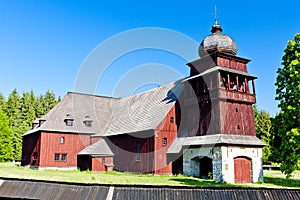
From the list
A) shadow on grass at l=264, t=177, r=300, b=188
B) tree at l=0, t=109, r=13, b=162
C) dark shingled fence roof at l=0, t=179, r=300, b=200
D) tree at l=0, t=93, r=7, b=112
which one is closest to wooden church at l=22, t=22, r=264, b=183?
shadow on grass at l=264, t=177, r=300, b=188

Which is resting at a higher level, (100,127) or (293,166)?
(100,127)

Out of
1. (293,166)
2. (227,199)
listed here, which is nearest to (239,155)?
(293,166)

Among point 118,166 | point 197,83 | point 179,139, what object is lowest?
point 118,166

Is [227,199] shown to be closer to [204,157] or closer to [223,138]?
[223,138]

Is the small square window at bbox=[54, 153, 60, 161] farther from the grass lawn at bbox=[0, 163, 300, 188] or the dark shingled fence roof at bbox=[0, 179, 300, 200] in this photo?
the dark shingled fence roof at bbox=[0, 179, 300, 200]

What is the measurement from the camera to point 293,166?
19.6 meters

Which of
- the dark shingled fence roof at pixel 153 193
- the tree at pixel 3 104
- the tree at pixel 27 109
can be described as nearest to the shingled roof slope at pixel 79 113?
the tree at pixel 27 109

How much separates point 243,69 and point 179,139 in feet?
29.2

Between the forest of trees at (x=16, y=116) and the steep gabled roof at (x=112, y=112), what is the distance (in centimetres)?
1460

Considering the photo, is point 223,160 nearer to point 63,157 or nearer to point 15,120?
point 63,157

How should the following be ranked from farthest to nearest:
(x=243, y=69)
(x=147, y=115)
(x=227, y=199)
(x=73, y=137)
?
1. (x=73, y=137)
2. (x=147, y=115)
3. (x=243, y=69)
4. (x=227, y=199)

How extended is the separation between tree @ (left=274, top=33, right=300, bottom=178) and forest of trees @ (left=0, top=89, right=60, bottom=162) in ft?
143

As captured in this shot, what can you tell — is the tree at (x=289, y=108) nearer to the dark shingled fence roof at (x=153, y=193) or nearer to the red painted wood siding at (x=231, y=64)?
the red painted wood siding at (x=231, y=64)

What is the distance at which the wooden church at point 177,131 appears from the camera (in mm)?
24234
